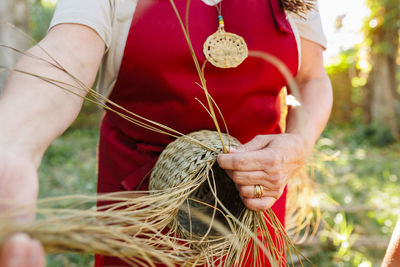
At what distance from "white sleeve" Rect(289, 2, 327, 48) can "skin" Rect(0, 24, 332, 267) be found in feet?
1.08

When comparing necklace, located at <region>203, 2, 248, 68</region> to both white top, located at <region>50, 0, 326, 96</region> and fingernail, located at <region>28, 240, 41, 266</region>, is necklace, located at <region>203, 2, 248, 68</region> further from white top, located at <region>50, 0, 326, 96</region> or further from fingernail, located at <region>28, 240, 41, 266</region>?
fingernail, located at <region>28, 240, 41, 266</region>

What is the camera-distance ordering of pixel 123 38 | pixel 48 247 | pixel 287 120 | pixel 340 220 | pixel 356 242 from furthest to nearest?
1. pixel 340 220
2. pixel 356 242
3. pixel 287 120
4. pixel 123 38
5. pixel 48 247

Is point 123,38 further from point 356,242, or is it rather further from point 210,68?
point 356,242

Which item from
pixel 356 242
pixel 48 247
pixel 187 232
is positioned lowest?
pixel 356 242

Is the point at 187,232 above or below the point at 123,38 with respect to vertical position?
below

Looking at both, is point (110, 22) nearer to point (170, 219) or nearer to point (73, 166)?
point (170, 219)

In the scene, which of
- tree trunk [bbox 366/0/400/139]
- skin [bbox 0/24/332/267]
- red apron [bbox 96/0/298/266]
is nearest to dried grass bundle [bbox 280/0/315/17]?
red apron [bbox 96/0/298/266]

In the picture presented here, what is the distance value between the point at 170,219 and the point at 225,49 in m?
0.44

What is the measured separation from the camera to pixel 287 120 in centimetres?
117

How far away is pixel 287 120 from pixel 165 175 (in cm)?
54

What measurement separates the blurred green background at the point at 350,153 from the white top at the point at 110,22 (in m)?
0.74

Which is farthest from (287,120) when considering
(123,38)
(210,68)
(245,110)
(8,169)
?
(8,169)

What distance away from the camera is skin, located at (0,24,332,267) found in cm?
62

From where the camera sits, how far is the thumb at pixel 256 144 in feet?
2.52
